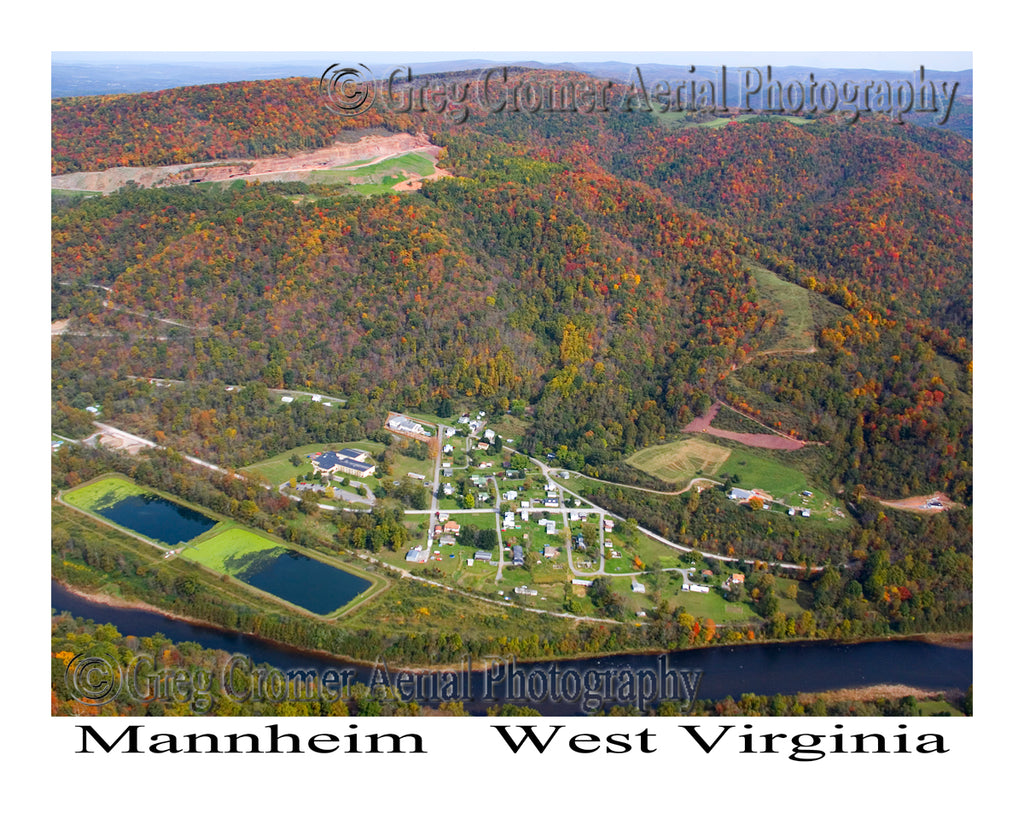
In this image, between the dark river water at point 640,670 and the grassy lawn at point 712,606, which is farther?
the grassy lawn at point 712,606

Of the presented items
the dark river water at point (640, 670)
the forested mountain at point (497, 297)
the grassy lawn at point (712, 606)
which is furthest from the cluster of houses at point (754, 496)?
the dark river water at point (640, 670)

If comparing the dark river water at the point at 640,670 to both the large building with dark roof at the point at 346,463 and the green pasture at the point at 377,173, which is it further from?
the green pasture at the point at 377,173

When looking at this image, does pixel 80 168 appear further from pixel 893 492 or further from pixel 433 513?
pixel 893 492

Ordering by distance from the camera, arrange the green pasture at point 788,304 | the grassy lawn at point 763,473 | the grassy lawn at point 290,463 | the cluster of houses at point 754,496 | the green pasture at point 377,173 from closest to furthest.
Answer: the cluster of houses at point 754,496 < the grassy lawn at point 763,473 < the grassy lawn at point 290,463 < the green pasture at point 788,304 < the green pasture at point 377,173

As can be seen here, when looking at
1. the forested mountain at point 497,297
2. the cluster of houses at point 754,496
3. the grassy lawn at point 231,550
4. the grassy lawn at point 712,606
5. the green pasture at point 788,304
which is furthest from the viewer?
the green pasture at point 788,304

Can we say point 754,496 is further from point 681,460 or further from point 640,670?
point 640,670

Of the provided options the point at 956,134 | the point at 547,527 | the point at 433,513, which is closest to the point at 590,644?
the point at 547,527

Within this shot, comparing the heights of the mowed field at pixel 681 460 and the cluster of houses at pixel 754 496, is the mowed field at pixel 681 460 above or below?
above
